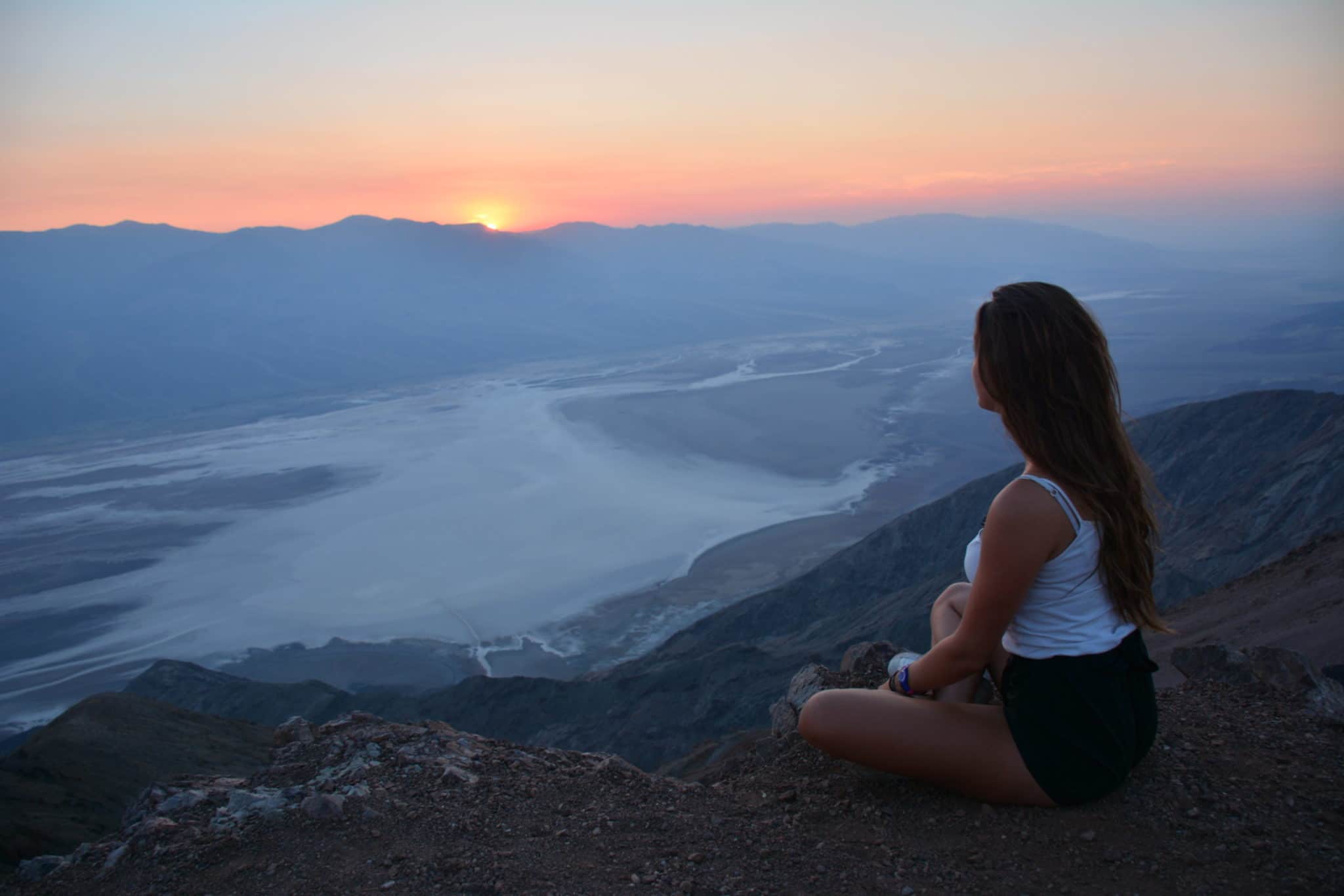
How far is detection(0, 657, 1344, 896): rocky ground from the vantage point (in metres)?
2.01

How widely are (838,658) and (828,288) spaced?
118 m

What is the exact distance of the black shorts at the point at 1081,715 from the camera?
1971 mm

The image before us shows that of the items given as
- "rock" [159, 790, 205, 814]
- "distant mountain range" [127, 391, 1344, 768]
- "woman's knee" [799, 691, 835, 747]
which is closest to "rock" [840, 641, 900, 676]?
"woman's knee" [799, 691, 835, 747]

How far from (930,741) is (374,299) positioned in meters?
113

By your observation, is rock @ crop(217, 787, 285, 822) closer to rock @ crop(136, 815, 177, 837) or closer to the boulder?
rock @ crop(136, 815, 177, 837)

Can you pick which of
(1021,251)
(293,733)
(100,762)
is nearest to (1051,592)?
(293,733)

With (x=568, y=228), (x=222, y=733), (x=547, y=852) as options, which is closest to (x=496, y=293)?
(x=568, y=228)

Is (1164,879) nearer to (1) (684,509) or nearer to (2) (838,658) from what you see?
(2) (838,658)

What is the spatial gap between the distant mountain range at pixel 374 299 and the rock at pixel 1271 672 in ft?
225

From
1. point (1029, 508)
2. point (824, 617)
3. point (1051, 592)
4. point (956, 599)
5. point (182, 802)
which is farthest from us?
point (824, 617)

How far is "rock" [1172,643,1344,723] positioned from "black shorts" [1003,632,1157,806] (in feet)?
4.33

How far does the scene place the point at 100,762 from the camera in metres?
7.96

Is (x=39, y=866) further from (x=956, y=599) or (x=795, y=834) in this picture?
(x=956, y=599)

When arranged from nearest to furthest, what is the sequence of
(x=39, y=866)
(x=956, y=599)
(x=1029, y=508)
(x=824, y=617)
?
1. (x=1029, y=508)
2. (x=956, y=599)
3. (x=39, y=866)
4. (x=824, y=617)
